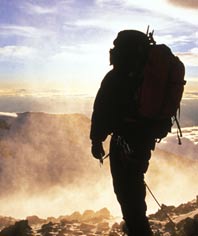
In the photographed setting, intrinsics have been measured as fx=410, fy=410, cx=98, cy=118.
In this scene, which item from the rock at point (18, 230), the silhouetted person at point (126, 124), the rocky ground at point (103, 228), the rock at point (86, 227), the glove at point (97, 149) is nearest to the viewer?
the silhouetted person at point (126, 124)

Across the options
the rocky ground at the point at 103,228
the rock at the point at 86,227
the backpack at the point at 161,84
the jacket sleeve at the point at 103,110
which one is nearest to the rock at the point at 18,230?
the rocky ground at the point at 103,228

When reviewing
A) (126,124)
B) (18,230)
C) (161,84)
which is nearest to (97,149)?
(126,124)

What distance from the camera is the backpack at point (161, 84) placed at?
479 cm

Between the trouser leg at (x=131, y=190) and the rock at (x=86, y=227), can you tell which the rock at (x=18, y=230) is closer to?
the rock at (x=86, y=227)

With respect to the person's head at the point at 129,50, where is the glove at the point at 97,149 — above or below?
below

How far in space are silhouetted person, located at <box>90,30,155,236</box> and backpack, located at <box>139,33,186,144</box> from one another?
0.10 metres

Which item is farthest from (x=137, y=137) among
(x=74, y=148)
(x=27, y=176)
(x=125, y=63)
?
(x=74, y=148)

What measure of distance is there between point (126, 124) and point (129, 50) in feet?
2.95

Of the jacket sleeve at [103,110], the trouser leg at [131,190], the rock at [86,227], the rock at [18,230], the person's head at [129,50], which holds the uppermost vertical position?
the person's head at [129,50]

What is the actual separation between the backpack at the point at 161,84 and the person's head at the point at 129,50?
0.35ft

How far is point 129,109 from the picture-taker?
493 centimetres

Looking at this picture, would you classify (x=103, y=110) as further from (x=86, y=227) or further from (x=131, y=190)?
(x=86, y=227)

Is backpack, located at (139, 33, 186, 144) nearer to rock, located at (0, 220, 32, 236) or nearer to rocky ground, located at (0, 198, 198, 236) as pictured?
rocky ground, located at (0, 198, 198, 236)

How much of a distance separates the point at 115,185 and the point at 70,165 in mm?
44178
